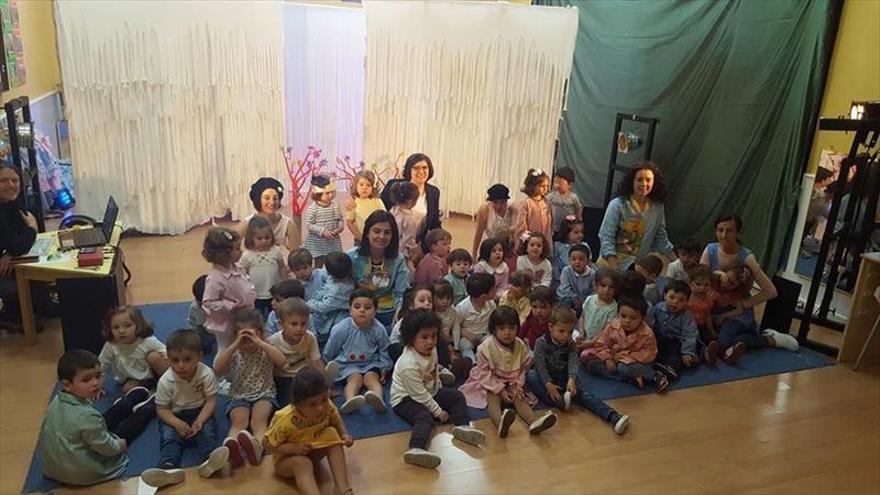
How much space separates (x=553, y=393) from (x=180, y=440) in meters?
A: 1.83

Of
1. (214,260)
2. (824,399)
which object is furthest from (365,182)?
(824,399)

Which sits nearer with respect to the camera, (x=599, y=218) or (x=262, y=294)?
(x=262, y=294)

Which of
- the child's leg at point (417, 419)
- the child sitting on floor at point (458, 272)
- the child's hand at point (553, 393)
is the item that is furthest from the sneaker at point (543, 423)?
the child sitting on floor at point (458, 272)

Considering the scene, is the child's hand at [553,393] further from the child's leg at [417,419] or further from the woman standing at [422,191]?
the woman standing at [422,191]

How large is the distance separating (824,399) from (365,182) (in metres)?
3.17

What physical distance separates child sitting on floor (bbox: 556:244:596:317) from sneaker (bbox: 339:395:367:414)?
66.9 inches

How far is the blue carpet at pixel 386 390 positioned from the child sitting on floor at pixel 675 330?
0.35 feet

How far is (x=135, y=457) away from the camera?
289cm

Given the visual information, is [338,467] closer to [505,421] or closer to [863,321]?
[505,421]

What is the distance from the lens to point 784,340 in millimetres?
4461

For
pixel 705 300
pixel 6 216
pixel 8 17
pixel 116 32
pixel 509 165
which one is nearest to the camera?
pixel 6 216

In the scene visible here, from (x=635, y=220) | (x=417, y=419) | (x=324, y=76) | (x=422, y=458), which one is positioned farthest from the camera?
(x=324, y=76)

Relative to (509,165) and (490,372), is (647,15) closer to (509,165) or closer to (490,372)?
(509,165)

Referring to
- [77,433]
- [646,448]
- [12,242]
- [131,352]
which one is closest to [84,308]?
[131,352]
